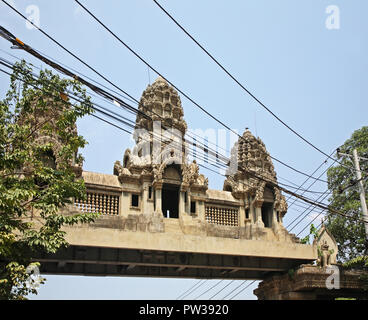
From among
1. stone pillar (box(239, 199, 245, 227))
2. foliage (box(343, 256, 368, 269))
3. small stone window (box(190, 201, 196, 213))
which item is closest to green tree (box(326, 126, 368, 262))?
foliage (box(343, 256, 368, 269))

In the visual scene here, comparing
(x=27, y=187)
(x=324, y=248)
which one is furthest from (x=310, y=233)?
(x=27, y=187)

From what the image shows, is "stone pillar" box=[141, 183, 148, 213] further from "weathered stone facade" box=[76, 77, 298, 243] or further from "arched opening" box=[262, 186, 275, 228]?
"arched opening" box=[262, 186, 275, 228]

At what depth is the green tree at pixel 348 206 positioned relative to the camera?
3095 centimetres

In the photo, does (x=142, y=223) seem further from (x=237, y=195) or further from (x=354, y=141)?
(x=354, y=141)

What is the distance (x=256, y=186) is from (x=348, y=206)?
829cm

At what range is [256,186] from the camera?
2747 centimetres

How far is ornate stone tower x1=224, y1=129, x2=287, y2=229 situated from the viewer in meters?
27.3

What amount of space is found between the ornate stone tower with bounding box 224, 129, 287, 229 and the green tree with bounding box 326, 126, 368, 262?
5.21 metres

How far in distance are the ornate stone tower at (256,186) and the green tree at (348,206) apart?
521 cm

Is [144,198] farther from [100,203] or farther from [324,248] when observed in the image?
[324,248]


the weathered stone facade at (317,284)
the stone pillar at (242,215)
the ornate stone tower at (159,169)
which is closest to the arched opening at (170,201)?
the ornate stone tower at (159,169)
